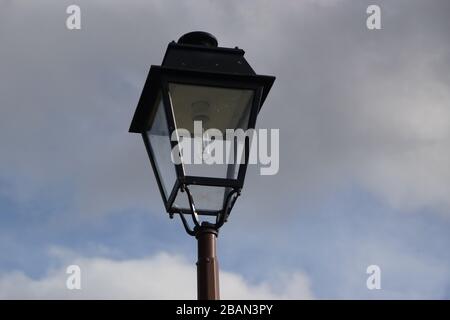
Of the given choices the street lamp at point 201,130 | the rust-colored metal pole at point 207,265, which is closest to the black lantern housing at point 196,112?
the street lamp at point 201,130

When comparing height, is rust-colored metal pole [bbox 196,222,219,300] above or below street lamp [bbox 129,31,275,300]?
below

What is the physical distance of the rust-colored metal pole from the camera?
280 inches

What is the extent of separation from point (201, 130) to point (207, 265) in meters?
1.00

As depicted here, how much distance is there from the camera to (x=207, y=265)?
7.16 meters

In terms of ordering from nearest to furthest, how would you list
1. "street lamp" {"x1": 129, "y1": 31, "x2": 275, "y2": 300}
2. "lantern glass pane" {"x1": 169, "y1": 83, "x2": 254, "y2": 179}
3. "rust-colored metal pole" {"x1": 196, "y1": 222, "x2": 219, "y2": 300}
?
"rust-colored metal pole" {"x1": 196, "y1": 222, "x2": 219, "y2": 300}, "street lamp" {"x1": 129, "y1": 31, "x2": 275, "y2": 300}, "lantern glass pane" {"x1": 169, "y1": 83, "x2": 254, "y2": 179}

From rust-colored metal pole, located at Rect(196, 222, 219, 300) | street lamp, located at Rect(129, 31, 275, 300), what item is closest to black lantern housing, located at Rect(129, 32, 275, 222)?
street lamp, located at Rect(129, 31, 275, 300)

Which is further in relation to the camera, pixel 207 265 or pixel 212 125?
pixel 212 125

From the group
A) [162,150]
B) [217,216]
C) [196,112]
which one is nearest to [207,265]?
[217,216]

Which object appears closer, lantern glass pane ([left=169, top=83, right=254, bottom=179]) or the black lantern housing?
the black lantern housing

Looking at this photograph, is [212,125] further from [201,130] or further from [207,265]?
[207,265]

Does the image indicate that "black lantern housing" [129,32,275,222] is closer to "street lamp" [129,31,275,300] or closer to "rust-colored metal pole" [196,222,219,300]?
"street lamp" [129,31,275,300]
